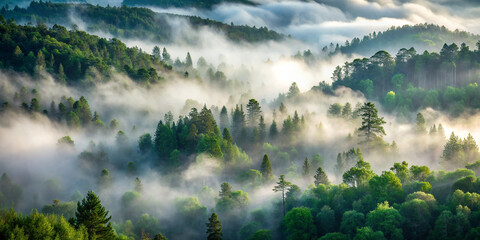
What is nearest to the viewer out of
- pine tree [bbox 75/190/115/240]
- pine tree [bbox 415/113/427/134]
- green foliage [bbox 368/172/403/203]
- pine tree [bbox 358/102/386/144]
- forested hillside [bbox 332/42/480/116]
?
pine tree [bbox 75/190/115/240]

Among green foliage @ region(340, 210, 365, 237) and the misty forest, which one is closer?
green foliage @ region(340, 210, 365, 237)

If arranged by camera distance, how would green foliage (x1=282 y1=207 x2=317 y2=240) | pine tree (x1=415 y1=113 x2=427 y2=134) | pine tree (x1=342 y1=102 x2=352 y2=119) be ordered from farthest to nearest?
pine tree (x1=342 y1=102 x2=352 y2=119), pine tree (x1=415 y1=113 x2=427 y2=134), green foliage (x1=282 y1=207 x2=317 y2=240)

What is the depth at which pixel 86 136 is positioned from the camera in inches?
6216

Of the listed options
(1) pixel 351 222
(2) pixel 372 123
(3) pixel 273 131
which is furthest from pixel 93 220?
(3) pixel 273 131

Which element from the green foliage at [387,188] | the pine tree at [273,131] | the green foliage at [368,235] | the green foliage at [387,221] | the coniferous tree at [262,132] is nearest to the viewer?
the green foliage at [368,235]

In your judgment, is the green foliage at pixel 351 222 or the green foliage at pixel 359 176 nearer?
the green foliage at pixel 351 222

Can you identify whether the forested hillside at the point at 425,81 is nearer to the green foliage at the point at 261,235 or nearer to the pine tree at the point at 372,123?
the pine tree at the point at 372,123

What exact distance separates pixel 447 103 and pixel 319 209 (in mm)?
86292

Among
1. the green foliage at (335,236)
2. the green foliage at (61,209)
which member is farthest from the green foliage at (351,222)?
the green foliage at (61,209)

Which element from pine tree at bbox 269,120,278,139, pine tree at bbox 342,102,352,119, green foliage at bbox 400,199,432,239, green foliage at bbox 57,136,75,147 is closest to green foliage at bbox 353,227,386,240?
green foliage at bbox 400,199,432,239

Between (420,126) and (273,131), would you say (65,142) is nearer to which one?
(273,131)

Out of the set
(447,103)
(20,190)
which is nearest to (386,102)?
(447,103)

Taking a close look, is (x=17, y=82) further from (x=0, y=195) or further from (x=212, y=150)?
(x=212, y=150)

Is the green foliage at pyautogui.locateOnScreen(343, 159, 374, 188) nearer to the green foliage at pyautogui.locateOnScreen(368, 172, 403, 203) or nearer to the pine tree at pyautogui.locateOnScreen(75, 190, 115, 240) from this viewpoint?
the green foliage at pyautogui.locateOnScreen(368, 172, 403, 203)
